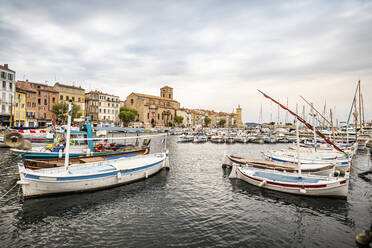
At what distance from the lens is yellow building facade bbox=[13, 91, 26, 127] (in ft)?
180

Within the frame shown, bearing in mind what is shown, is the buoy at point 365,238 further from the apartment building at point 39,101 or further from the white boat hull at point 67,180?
the apartment building at point 39,101

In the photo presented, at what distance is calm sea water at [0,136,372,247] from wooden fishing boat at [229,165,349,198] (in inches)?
22.0

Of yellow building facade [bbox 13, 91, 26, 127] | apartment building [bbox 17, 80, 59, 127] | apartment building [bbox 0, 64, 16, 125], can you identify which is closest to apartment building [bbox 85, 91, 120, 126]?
apartment building [bbox 17, 80, 59, 127]

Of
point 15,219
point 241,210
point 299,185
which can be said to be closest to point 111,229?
point 15,219

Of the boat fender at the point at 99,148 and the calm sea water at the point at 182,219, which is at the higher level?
the boat fender at the point at 99,148

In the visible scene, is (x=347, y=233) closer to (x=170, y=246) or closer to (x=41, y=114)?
(x=170, y=246)

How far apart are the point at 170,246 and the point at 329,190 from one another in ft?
42.5

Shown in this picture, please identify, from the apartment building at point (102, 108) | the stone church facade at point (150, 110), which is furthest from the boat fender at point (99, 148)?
the stone church facade at point (150, 110)

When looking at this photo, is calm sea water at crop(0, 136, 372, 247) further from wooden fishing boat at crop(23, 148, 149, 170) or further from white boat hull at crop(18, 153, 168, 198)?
wooden fishing boat at crop(23, 148, 149, 170)

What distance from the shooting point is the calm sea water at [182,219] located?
31.3 feet

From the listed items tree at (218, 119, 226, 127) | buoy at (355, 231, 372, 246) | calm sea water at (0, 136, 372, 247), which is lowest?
calm sea water at (0, 136, 372, 247)

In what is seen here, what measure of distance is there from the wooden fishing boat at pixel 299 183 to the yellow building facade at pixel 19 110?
65.4 m

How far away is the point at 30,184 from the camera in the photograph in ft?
42.7

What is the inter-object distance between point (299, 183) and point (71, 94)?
301ft
